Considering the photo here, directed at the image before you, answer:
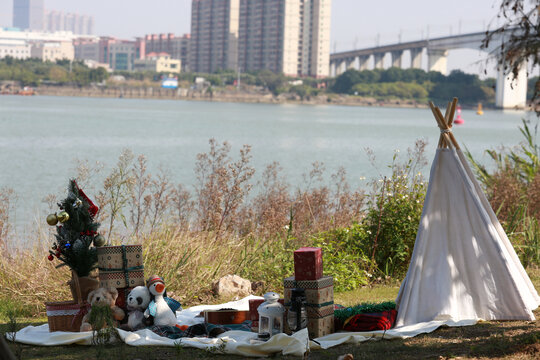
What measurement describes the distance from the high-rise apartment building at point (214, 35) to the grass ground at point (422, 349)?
176 meters

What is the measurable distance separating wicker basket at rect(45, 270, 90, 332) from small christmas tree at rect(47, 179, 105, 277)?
30 cm

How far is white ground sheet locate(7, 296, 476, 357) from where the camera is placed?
4816 millimetres

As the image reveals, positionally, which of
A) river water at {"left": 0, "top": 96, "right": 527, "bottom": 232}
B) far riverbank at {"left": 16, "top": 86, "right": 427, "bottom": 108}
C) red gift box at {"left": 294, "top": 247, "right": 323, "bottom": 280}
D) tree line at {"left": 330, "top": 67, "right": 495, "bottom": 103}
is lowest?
river water at {"left": 0, "top": 96, "right": 527, "bottom": 232}

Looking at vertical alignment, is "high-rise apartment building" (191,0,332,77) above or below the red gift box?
above

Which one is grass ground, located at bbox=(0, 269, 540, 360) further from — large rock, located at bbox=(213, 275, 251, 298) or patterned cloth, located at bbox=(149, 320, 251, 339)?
large rock, located at bbox=(213, 275, 251, 298)

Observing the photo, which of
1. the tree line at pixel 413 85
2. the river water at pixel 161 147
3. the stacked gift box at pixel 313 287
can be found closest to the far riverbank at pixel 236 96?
the tree line at pixel 413 85

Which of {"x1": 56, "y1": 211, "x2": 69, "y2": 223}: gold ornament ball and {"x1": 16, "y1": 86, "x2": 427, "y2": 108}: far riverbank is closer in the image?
{"x1": 56, "y1": 211, "x2": 69, "y2": 223}: gold ornament ball

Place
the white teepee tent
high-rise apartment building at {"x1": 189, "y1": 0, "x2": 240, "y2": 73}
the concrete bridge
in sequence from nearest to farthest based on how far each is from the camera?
the white teepee tent → the concrete bridge → high-rise apartment building at {"x1": 189, "y1": 0, "x2": 240, "y2": 73}

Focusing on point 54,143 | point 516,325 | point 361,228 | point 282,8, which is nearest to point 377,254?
point 361,228

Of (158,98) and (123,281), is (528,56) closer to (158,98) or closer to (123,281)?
(123,281)

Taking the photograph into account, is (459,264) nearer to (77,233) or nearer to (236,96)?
(77,233)

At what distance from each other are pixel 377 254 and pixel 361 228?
1.09 feet

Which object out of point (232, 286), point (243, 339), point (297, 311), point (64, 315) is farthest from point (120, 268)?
point (232, 286)

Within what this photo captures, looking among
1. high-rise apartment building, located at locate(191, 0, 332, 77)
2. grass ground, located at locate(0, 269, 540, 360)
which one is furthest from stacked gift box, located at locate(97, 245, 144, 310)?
high-rise apartment building, located at locate(191, 0, 332, 77)
